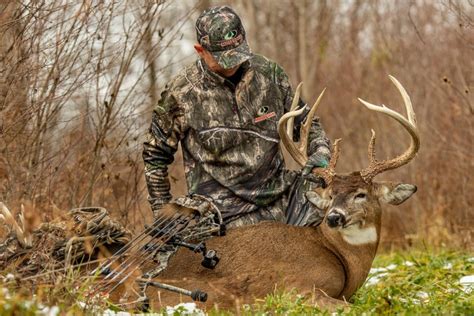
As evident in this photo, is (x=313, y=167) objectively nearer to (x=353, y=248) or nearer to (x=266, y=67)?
(x=353, y=248)

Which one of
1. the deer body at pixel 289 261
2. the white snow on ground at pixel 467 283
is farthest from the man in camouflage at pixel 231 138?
the white snow on ground at pixel 467 283

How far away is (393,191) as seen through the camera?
27.2 ft

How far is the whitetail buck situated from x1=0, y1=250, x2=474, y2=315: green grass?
23 cm

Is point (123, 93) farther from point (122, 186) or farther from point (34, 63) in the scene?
point (34, 63)

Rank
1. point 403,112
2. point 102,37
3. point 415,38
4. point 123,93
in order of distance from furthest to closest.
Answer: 1. point 415,38
2. point 403,112
3. point 123,93
4. point 102,37

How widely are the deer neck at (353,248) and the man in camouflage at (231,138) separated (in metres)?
0.43

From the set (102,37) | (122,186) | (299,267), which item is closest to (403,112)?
(122,186)

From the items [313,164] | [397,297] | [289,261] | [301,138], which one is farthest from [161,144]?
[397,297]

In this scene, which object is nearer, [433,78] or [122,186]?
[122,186]

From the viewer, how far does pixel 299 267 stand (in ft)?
25.6

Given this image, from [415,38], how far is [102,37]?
7971 millimetres

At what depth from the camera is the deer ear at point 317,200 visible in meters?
8.24

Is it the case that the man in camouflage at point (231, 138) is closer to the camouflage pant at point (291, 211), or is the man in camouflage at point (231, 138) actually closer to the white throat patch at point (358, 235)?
the camouflage pant at point (291, 211)

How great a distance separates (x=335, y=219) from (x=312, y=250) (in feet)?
0.92
